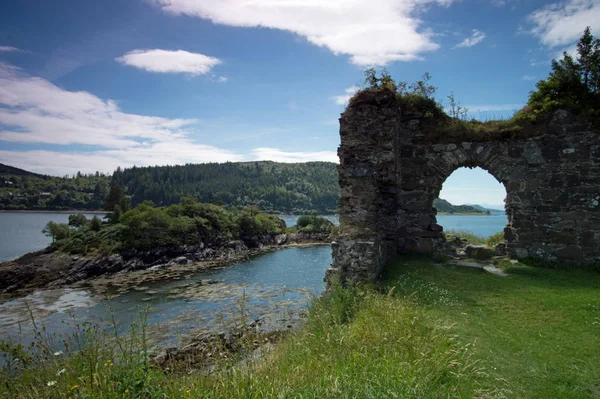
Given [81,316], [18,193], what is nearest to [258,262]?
[81,316]

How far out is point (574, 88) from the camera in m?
9.57

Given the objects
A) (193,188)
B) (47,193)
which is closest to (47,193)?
(47,193)

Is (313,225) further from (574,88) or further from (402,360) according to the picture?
(402,360)

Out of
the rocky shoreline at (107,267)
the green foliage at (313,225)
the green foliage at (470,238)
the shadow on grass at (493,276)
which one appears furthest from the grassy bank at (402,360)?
the green foliage at (313,225)

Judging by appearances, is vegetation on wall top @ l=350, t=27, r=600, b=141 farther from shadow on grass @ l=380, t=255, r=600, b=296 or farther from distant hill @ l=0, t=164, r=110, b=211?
distant hill @ l=0, t=164, r=110, b=211

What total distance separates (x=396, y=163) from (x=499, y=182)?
3296 millimetres

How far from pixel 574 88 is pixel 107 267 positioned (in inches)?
1311

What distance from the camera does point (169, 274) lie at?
2747 centimetres

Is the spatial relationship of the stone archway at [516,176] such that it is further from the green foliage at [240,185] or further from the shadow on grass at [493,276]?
the green foliage at [240,185]

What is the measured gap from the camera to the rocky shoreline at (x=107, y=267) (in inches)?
994

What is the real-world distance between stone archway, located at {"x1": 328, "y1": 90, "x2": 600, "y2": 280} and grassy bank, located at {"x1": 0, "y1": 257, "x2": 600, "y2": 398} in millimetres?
2982

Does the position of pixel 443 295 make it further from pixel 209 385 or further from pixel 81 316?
pixel 81 316

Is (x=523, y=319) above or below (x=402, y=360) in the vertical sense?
below

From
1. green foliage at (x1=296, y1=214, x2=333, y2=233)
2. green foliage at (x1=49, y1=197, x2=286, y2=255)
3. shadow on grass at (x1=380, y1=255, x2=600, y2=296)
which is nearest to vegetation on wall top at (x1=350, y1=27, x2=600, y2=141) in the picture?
shadow on grass at (x1=380, y1=255, x2=600, y2=296)
